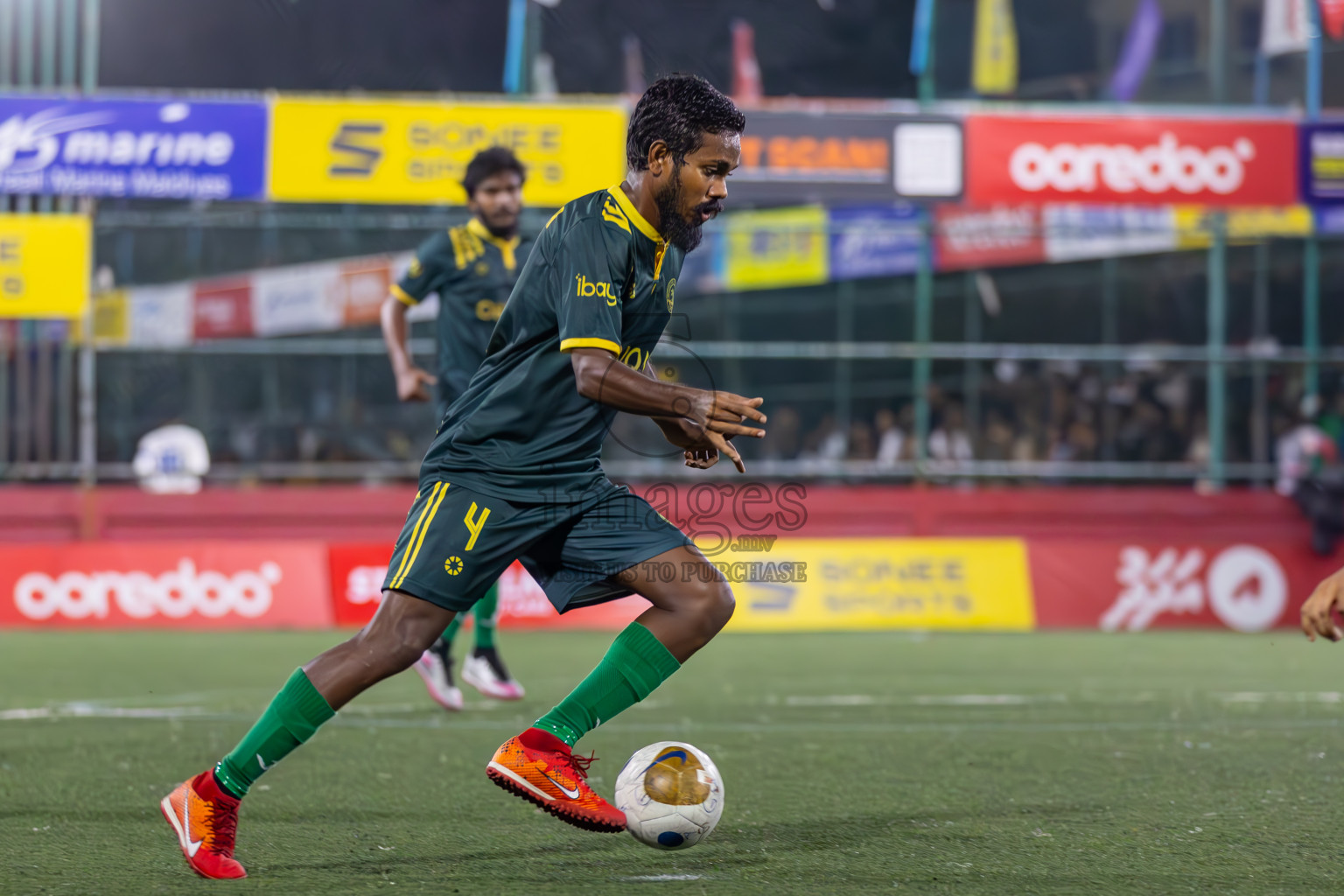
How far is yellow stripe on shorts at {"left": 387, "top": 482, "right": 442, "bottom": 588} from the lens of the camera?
159 inches

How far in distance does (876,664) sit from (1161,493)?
5.32 meters

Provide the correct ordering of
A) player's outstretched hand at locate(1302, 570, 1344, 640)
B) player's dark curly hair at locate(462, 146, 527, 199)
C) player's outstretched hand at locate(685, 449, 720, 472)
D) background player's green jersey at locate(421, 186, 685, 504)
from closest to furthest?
player's outstretched hand at locate(1302, 570, 1344, 640) → background player's green jersey at locate(421, 186, 685, 504) → player's outstretched hand at locate(685, 449, 720, 472) → player's dark curly hair at locate(462, 146, 527, 199)

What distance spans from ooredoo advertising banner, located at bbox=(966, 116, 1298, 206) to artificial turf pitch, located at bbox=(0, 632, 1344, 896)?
561 cm

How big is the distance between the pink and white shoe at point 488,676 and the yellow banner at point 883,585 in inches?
214

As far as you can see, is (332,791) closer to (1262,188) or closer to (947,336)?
(1262,188)

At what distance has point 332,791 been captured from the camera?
17.2 feet

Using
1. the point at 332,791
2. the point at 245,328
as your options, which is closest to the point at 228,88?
the point at 245,328

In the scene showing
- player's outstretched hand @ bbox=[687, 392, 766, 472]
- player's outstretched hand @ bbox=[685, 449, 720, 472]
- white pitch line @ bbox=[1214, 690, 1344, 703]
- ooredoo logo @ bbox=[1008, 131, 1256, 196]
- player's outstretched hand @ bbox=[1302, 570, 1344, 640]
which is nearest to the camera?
player's outstretched hand @ bbox=[1302, 570, 1344, 640]

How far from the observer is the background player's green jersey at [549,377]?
4.04 meters

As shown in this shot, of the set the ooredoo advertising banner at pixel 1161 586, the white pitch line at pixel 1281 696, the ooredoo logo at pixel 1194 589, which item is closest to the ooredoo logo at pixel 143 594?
the ooredoo advertising banner at pixel 1161 586

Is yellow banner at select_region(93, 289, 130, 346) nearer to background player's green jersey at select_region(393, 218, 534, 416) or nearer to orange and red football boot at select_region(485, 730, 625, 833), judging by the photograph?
background player's green jersey at select_region(393, 218, 534, 416)

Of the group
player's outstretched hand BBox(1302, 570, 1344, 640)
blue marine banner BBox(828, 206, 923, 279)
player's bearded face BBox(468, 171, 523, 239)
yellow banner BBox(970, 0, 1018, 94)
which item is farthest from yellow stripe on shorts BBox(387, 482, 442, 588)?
blue marine banner BBox(828, 206, 923, 279)

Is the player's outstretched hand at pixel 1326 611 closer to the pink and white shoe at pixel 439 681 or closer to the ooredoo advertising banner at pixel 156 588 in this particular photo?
the pink and white shoe at pixel 439 681

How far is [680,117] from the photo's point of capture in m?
4.02
